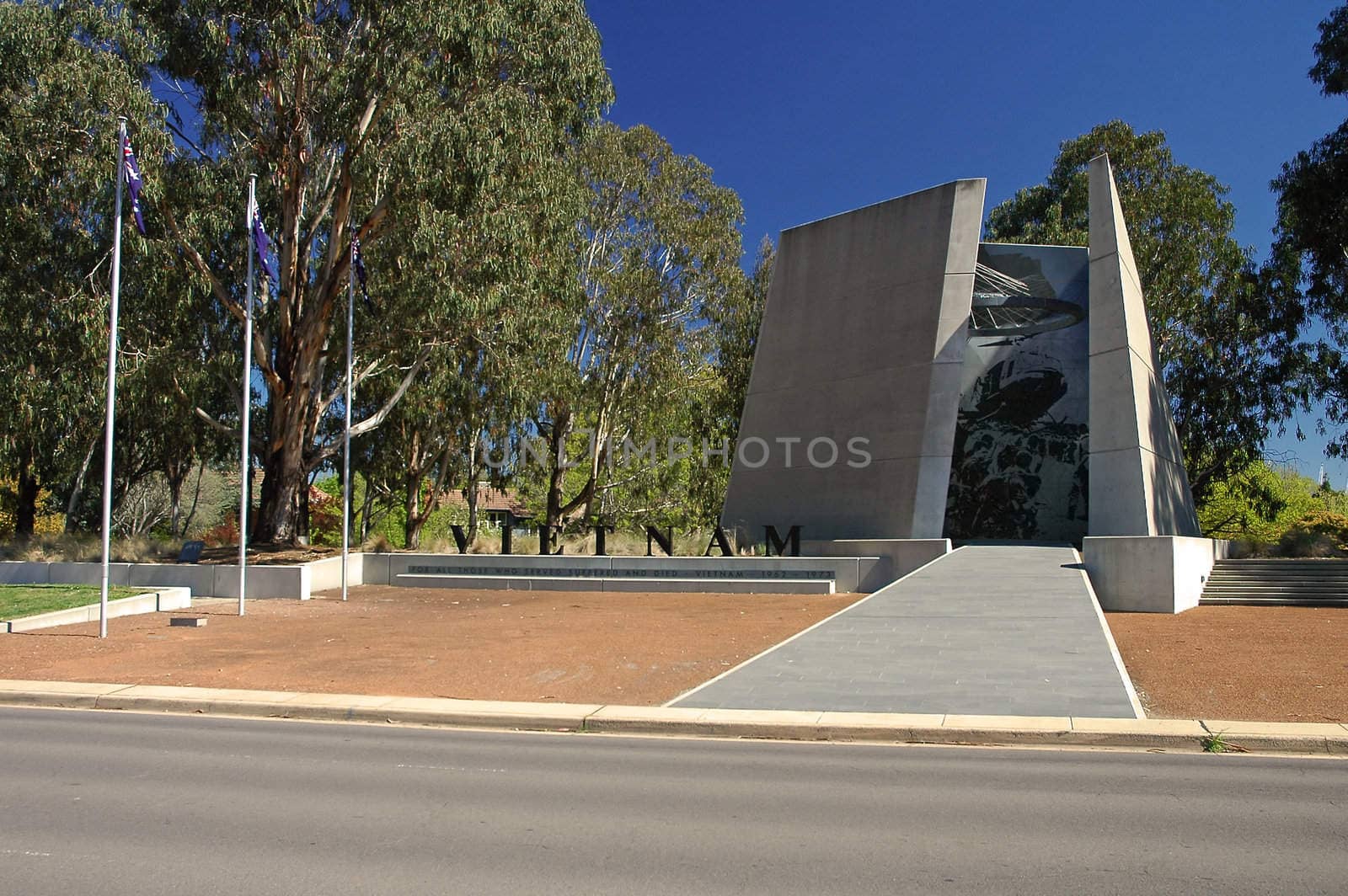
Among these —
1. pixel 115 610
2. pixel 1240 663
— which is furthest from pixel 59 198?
pixel 1240 663

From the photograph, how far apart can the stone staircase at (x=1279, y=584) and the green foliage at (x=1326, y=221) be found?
13.3 metres

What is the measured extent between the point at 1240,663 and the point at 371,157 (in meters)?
19.7

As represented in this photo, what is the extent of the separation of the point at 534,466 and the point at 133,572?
18256 mm

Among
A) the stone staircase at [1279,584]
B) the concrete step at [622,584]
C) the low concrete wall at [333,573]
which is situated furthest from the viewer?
the low concrete wall at [333,573]

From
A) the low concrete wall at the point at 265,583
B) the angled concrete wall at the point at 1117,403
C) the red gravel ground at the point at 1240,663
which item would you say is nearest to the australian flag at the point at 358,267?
the low concrete wall at the point at 265,583

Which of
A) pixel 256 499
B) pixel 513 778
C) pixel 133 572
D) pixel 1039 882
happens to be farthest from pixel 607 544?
pixel 256 499

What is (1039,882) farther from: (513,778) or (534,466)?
(534,466)

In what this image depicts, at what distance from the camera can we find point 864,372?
27.4 metres

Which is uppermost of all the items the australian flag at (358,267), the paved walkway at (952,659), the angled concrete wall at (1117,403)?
the australian flag at (358,267)

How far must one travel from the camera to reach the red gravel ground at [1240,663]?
34.7 ft

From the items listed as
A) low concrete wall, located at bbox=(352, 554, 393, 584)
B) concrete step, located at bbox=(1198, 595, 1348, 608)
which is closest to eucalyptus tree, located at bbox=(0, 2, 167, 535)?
low concrete wall, located at bbox=(352, 554, 393, 584)

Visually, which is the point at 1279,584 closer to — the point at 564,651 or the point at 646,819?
the point at 564,651

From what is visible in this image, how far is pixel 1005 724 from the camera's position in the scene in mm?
9742

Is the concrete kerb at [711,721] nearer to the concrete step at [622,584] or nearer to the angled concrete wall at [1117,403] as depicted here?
the concrete step at [622,584]
